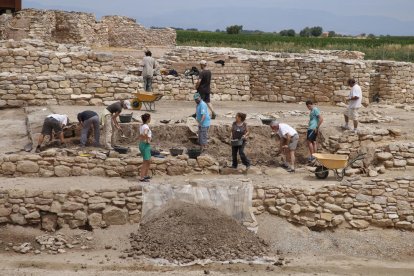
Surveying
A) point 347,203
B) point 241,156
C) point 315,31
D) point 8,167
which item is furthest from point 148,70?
point 315,31

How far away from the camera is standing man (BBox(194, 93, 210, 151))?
1607 cm

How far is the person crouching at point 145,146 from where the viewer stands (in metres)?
14.5

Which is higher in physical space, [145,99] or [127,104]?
Result: [145,99]

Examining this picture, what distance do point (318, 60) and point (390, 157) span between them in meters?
7.80

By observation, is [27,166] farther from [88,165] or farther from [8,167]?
[88,165]

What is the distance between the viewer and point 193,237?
13.3m

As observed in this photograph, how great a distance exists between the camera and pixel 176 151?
614 inches

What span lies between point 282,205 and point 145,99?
5.88 m

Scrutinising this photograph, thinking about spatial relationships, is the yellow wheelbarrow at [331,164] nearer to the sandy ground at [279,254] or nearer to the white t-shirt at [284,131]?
the white t-shirt at [284,131]

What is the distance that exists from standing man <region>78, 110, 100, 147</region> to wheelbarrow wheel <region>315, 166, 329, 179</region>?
506 cm

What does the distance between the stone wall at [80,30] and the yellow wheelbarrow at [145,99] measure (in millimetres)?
9493

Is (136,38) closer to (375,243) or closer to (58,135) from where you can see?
(58,135)

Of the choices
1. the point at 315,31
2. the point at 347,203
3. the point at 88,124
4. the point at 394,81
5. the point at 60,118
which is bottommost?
the point at 347,203

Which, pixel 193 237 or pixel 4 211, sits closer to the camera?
pixel 193 237
